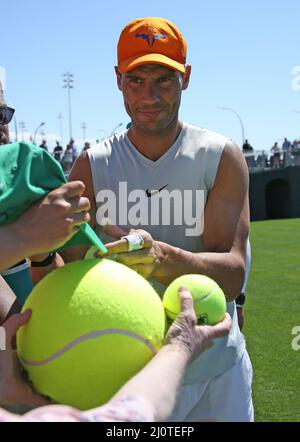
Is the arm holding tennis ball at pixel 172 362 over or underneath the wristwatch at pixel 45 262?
underneath

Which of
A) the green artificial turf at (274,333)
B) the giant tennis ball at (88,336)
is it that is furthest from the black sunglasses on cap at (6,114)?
the green artificial turf at (274,333)

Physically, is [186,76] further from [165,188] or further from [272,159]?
[272,159]

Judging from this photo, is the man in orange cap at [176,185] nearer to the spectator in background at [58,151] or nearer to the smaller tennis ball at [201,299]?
the smaller tennis ball at [201,299]

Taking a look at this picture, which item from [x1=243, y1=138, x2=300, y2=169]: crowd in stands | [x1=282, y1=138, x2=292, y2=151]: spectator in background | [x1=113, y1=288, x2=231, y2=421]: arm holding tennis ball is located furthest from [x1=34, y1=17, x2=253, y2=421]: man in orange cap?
[x1=282, y1=138, x2=292, y2=151]: spectator in background

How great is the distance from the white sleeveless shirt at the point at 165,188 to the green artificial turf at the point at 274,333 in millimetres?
2773

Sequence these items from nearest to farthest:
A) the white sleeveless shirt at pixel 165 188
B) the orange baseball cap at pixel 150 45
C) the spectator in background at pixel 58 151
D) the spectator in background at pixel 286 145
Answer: the orange baseball cap at pixel 150 45 < the white sleeveless shirt at pixel 165 188 < the spectator in background at pixel 58 151 < the spectator in background at pixel 286 145

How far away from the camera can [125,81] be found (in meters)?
2.91

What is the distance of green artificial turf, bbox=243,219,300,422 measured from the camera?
546cm

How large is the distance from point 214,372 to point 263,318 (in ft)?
20.4

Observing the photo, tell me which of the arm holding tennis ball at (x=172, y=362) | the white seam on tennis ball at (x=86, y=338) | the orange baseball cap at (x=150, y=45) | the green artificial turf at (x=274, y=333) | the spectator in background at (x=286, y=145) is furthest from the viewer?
the spectator in background at (x=286, y=145)

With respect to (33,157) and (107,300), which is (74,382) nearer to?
(107,300)

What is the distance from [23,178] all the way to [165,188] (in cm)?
123

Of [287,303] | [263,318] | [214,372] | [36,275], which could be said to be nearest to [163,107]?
[36,275]

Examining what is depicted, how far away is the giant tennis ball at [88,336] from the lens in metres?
1.74
